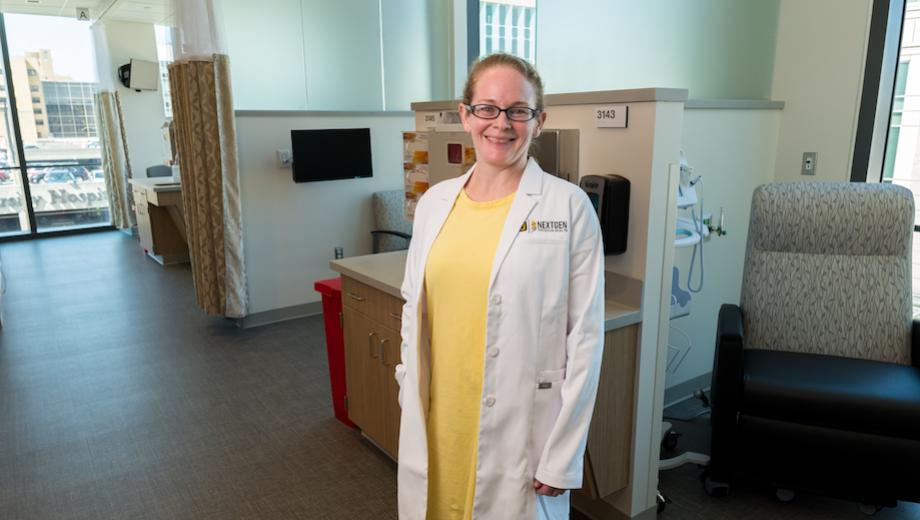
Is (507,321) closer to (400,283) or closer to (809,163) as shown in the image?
(400,283)

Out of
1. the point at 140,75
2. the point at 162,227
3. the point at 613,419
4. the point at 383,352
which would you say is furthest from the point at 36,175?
the point at 613,419

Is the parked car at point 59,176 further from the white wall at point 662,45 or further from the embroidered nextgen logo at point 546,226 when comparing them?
the embroidered nextgen logo at point 546,226

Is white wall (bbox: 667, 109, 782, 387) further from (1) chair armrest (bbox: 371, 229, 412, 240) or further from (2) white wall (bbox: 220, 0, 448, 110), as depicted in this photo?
(2) white wall (bbox: 220, 0, 448, 110)

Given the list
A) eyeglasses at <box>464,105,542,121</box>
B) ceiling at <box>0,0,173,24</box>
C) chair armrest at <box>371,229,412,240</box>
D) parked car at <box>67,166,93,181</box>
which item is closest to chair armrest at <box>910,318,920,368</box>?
eyeglasses at <box>464,105,542,121</box>

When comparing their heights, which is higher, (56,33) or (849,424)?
(56,33)

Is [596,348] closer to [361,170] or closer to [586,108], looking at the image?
[586,108]

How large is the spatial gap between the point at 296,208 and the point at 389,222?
703 mm

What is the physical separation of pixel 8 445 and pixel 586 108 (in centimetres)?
295

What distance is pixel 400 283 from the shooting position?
7.55 ft

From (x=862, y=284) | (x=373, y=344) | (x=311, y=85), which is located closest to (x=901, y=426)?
(x=862, y=284)

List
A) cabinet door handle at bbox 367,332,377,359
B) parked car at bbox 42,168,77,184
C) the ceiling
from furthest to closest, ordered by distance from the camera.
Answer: parked car at bbox 42,168,77,184 → the ceiling → cabinet door handle at bbox 367,332,377,359

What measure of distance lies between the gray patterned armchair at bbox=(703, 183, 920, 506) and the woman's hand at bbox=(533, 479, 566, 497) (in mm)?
1207

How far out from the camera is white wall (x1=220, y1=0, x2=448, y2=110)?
424 cm

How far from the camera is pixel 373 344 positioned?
8.26ft
